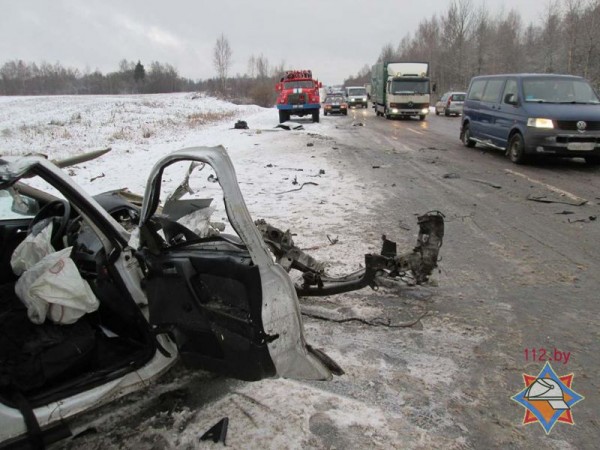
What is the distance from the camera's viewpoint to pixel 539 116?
9.48 metres

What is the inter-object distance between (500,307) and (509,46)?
63697 mm

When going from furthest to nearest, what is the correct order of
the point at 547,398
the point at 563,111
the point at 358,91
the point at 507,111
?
the point at 358,91, the point at 507,111, the point at 563,111, the point at 547,398

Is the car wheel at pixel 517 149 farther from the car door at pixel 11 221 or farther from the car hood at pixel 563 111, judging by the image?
the car door at pixel 11 221

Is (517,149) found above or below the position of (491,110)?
below

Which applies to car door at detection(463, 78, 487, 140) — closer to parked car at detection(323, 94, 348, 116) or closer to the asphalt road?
the asphalt road

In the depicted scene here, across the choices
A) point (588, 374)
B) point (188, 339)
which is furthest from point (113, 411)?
point (588, 374)

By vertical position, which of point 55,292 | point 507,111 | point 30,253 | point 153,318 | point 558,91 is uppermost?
point 558,91

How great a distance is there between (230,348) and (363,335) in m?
1.41

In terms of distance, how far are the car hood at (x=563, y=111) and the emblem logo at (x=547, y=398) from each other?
8042 mm

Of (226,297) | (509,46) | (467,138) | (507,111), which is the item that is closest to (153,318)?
(226,297)

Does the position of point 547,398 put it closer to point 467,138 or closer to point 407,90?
point 467,138

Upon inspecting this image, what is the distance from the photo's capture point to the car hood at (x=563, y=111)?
9.22 meters

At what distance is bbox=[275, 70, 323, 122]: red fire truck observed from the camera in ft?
78.7

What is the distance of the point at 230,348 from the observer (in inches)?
87.4
